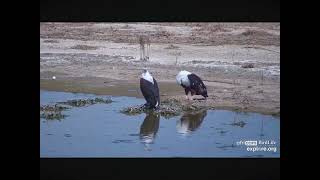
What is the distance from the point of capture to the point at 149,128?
23.9ft

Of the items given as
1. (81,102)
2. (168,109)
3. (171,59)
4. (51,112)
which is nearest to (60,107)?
(51,112)

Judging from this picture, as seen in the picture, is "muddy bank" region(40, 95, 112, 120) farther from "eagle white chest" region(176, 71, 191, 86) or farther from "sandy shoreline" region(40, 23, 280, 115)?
"eagle white chest" region(176, 71, 191, 86)

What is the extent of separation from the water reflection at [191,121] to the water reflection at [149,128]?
0.83ft

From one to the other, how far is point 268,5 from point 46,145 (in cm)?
290

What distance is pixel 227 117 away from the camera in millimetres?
7270

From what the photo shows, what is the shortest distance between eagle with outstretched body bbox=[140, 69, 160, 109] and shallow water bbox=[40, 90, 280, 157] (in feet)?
0.48

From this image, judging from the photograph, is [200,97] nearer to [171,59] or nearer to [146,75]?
[171,59]

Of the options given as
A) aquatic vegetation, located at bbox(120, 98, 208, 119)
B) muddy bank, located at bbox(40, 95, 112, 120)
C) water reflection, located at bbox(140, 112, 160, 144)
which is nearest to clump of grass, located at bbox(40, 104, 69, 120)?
muddy bank, located at bbox(40, 95, 112, 120)

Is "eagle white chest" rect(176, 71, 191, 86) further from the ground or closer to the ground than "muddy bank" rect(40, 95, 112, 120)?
further from the ground

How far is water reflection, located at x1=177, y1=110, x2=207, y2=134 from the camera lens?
7266 millimetres

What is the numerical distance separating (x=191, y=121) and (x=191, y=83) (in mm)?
423

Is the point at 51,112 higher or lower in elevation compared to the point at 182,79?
lower
